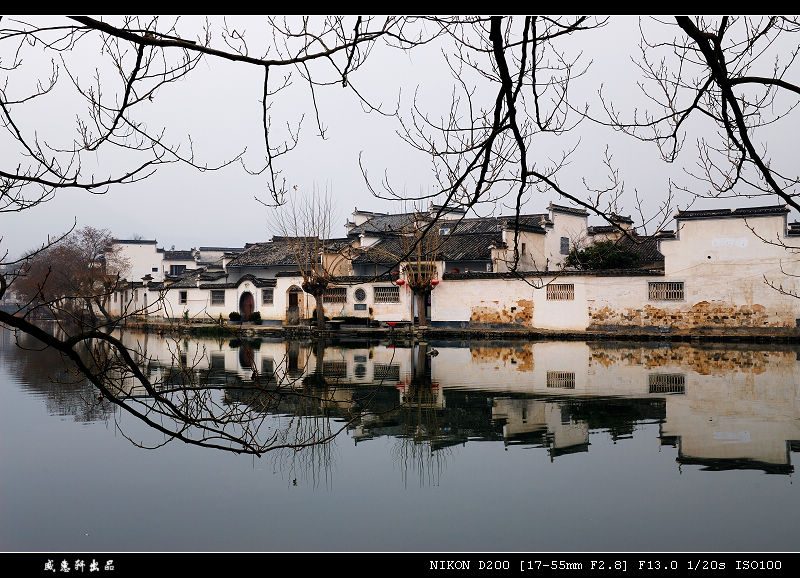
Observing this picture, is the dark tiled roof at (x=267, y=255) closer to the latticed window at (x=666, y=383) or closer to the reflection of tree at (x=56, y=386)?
the reflection of tree at (x=56, y=386)

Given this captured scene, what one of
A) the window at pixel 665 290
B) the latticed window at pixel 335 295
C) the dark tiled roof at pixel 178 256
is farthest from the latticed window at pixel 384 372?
the dark tiled roof at pixel 178 256

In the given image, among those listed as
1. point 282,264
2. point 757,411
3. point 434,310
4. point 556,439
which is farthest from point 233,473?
point 282,264

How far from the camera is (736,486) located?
249 inches

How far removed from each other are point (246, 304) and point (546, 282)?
12999mm

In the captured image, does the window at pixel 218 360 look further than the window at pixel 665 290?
No

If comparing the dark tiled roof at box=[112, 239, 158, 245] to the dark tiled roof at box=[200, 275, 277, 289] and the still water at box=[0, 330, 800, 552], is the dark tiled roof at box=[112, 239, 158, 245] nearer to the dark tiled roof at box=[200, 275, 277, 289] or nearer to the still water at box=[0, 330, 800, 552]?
the dark tiled roof at box=[200, 275, 277, 289]

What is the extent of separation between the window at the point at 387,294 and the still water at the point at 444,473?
48.3ft

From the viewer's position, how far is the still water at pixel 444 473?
213 inches

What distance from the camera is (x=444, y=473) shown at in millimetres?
7035

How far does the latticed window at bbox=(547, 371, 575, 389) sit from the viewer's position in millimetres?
12312

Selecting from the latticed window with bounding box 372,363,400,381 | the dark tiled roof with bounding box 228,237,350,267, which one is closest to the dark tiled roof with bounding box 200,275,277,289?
the dark tiled roof with bounding box 228,237,350,267

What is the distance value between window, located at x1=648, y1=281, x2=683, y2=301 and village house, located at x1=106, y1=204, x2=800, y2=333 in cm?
3

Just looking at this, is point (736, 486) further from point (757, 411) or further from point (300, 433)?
point (300, 433)

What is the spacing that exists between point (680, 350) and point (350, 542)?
49.6 feet
